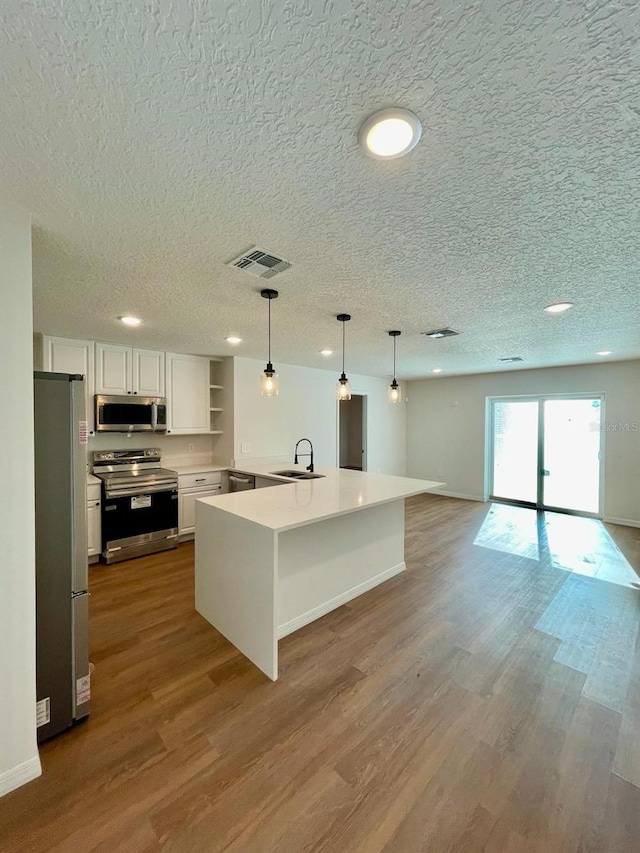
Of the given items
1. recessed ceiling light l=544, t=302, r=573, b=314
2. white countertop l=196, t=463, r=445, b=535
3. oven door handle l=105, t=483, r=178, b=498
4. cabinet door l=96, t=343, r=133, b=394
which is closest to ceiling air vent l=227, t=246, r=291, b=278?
white countertop l=196, t=463, r=445, b=535

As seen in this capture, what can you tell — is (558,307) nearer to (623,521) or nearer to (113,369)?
(623,521)

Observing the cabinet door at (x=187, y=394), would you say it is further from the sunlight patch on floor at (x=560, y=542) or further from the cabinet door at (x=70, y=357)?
the sunlight patch on floor at (x=560, y=542)

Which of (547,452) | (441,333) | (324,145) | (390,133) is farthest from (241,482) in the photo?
(547,452)

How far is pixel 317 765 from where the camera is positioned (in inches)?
61.0

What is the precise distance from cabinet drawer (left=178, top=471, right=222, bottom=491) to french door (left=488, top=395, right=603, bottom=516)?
517 cm

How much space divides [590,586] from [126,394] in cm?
529

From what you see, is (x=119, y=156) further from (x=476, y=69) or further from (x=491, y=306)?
(x=491, y=306)

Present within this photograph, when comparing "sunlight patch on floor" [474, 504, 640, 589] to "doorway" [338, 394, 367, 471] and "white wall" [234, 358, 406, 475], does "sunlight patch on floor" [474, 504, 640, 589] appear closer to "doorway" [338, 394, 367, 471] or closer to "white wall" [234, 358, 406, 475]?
"white wall" [234, 358, 406, 475]

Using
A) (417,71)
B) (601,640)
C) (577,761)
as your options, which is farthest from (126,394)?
(601,640)

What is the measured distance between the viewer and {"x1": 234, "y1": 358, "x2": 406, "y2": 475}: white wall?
16.0ft

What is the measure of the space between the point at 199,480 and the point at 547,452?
5731 millimetres

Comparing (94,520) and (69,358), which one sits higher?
(69,358)

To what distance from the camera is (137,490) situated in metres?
3.89

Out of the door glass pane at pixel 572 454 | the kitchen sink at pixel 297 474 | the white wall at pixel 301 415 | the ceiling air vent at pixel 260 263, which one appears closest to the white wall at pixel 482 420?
the door glass pane at pixel 572 454
